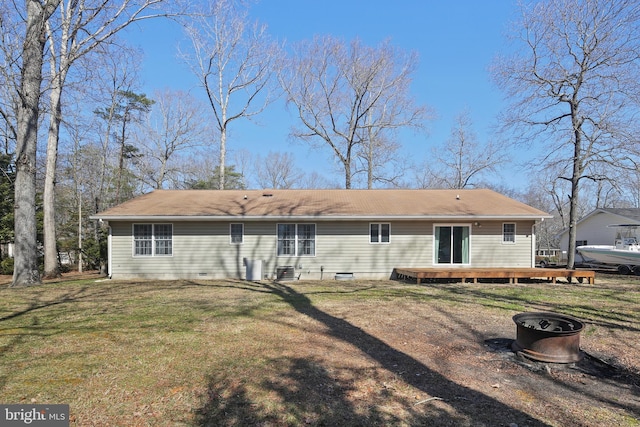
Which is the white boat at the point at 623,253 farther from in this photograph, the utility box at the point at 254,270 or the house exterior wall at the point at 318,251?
the utility box at the point at 254,270

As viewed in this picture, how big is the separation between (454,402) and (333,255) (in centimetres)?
1003

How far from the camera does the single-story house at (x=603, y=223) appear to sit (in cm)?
2081

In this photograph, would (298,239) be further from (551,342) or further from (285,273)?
(551,342)

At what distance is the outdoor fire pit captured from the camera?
4625 millimetres

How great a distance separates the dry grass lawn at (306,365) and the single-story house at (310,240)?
190 inches

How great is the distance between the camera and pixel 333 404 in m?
3.52

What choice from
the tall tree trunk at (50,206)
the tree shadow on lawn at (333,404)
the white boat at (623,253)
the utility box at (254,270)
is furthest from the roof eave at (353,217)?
the tree shadow on lawn at (333,404)

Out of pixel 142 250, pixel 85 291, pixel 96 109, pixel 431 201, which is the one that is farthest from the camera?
pixel 96 109

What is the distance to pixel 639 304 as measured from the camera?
8.55 meters

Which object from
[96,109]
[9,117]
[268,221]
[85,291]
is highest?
[96,109]

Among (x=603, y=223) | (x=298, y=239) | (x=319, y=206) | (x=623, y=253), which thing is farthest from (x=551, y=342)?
(x=603, y=223)

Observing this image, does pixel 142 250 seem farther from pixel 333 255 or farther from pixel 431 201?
pixel 431 201

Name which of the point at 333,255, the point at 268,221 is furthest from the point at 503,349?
the point at 268,221

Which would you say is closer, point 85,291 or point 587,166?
point 85,291
